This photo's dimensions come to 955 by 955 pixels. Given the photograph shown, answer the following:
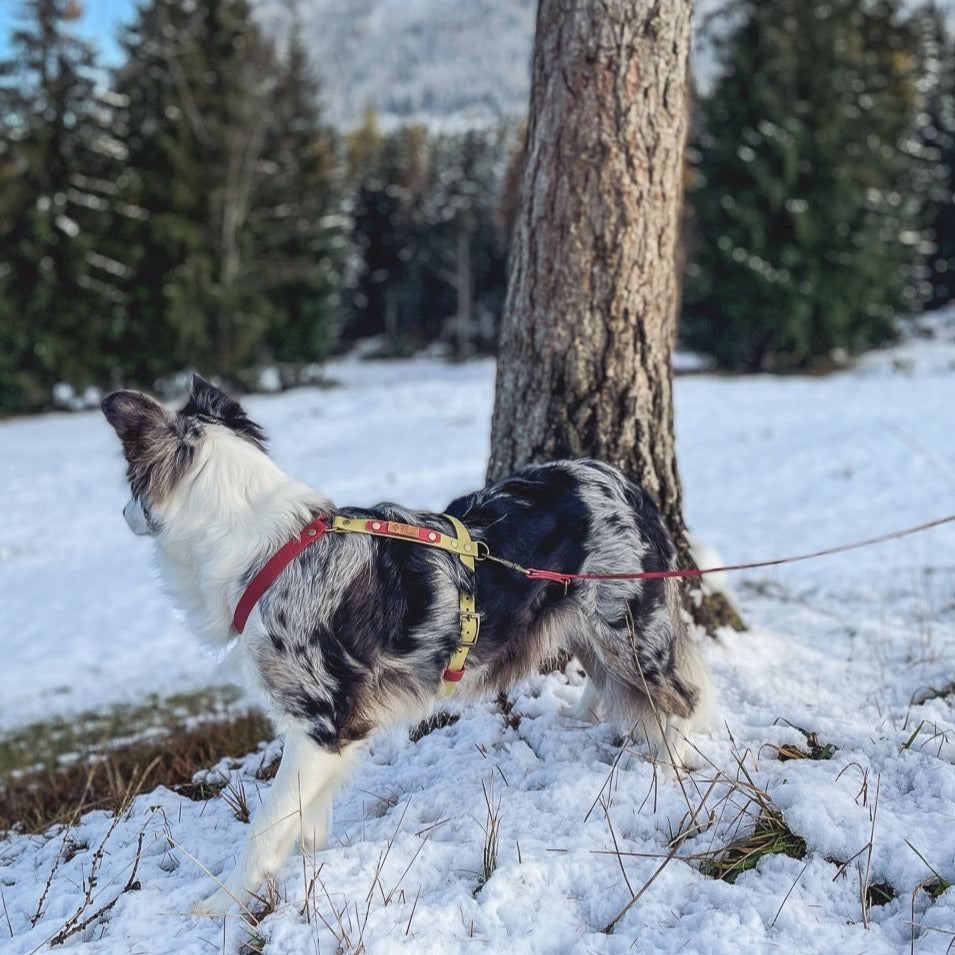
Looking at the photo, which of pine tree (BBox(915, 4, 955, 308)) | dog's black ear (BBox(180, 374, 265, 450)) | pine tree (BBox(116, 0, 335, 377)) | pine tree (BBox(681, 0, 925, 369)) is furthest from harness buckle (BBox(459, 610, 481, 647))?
pine tree (BBox(915, 4, 955, 308))

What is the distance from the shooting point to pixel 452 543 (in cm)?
319

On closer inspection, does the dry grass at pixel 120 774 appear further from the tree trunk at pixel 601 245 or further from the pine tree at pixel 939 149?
→ the pine tree at pixel 939 149

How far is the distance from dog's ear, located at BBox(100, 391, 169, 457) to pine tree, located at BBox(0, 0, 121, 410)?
24674 mm

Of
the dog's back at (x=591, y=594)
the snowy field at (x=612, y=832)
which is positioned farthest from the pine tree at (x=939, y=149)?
the dog's back at (x=591, y=594)

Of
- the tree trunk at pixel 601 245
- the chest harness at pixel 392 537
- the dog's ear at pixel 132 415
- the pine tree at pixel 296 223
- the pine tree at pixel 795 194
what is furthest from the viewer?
the pine tree at pixel 296 223

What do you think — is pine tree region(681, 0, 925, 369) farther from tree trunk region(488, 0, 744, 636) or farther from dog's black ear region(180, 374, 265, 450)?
dog's black ear region(180, 374, 265, 450)

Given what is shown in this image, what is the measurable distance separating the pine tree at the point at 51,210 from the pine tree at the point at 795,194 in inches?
812

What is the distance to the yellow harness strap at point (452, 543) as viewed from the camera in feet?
10.3

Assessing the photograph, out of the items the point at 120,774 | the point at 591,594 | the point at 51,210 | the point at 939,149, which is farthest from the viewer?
the point at 939,149

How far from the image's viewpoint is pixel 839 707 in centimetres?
380

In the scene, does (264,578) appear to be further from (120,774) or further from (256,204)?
(256,204)

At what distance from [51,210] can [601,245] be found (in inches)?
985

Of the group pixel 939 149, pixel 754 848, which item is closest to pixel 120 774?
pixel 754 848

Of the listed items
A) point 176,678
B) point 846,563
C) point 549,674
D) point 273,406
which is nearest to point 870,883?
point 549,674
